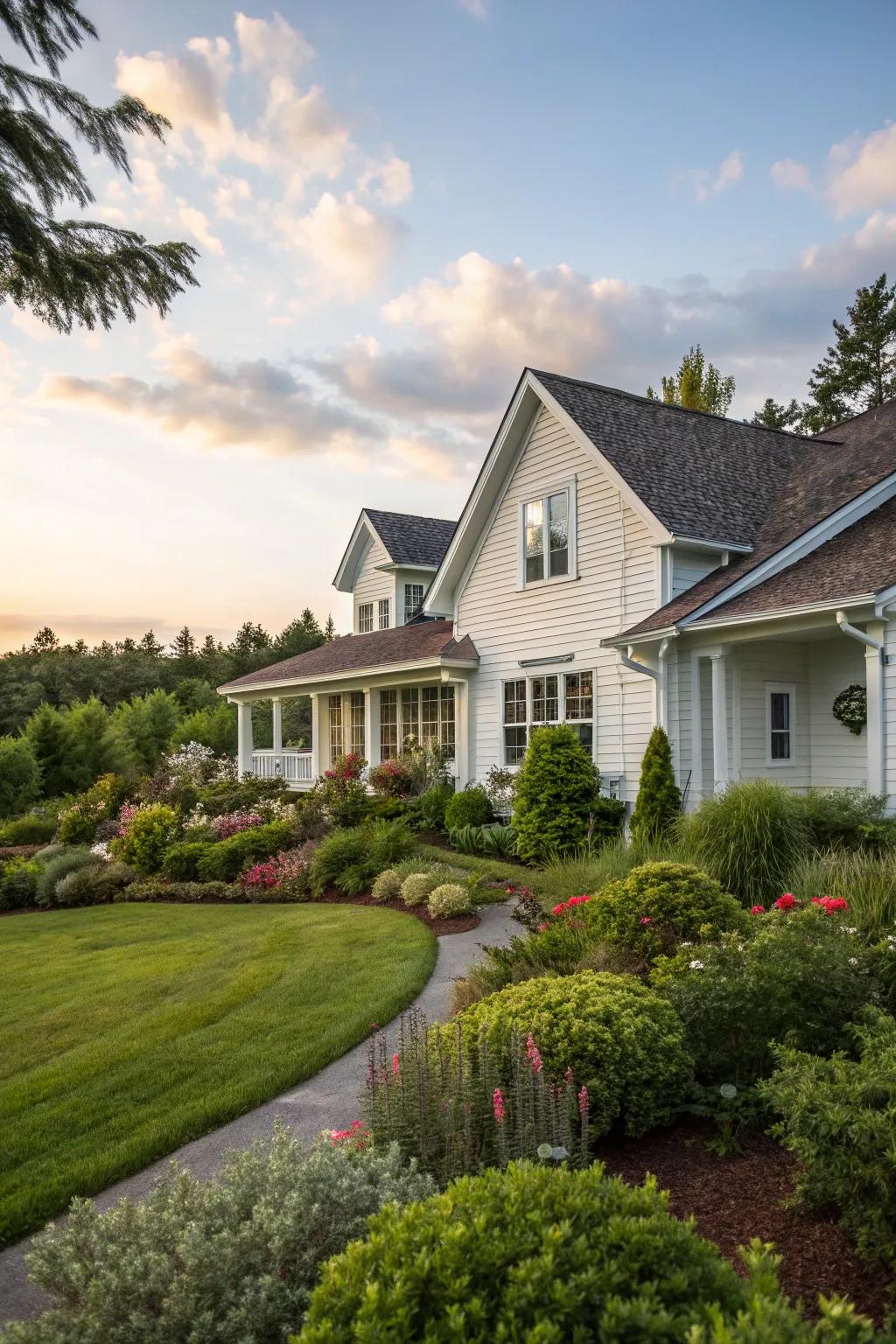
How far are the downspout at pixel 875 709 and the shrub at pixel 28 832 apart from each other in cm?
1831

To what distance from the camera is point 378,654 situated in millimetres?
20547

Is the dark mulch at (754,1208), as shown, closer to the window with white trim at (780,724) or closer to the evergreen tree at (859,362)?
the window with white trim at (780,724)

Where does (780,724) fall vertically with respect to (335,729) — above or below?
above

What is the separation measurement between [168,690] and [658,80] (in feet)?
146

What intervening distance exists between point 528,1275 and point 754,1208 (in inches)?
70.6

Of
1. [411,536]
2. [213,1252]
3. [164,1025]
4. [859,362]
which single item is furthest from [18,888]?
[859,362]

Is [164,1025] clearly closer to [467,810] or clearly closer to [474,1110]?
[474,1110]

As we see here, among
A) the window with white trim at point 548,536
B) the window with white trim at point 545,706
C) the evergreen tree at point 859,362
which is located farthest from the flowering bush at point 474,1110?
the evergreen tree at point 859,362

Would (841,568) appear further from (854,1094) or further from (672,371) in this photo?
(672,371)

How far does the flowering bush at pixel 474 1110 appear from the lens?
3303 mm

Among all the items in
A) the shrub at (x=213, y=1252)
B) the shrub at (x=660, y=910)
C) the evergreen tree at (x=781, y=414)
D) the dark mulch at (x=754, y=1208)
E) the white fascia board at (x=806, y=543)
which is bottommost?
the dark mulch at (x=754, y=1208)

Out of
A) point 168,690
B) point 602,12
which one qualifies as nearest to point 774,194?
point 602,12

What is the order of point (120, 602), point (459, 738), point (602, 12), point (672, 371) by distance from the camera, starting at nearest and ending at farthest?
point (602, 12)
point (459, 738)
point (120, 602)
point (672, 371)

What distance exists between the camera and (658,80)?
38.5 ft
